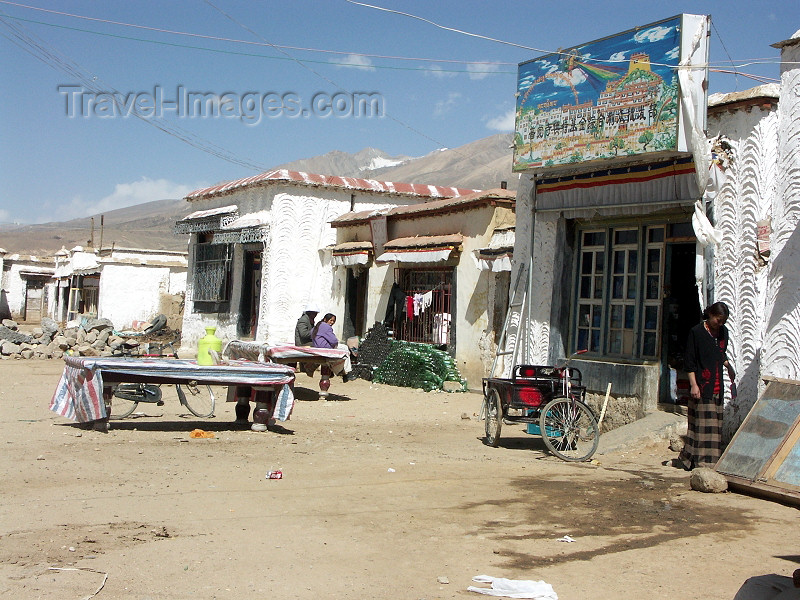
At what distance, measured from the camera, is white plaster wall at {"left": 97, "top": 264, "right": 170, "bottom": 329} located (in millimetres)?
32406

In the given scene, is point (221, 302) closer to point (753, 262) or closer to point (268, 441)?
point (268, 441)

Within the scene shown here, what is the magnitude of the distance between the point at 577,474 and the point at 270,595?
4536mm

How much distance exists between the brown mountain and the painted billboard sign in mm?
73157

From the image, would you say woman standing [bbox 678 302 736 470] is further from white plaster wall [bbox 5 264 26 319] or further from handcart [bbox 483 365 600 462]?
white plaster wall [bbox 5 264 26 319]

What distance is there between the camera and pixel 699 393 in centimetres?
828

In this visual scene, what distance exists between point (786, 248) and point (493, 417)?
12.1 feet

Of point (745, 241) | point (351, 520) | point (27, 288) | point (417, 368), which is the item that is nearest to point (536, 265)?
point (745, 241)

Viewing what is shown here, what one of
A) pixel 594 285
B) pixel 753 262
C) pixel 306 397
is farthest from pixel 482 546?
pixel 306 397

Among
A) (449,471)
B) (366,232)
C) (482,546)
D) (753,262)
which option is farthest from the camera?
(366,232)

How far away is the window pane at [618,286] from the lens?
11.1 meters

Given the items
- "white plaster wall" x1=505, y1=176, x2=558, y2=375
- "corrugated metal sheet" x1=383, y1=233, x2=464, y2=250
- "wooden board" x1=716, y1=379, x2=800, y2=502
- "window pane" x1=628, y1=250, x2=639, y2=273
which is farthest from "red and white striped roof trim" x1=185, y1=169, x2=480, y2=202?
"wooden board" x1=716, y1=379, x2=800, y2=502

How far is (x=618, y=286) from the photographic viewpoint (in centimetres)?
1112

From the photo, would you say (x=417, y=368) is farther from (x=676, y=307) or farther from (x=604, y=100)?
(x=604, y=100)

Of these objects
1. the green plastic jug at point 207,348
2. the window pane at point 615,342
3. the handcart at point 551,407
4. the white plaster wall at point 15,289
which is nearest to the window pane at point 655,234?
the window pane at point 615,342
